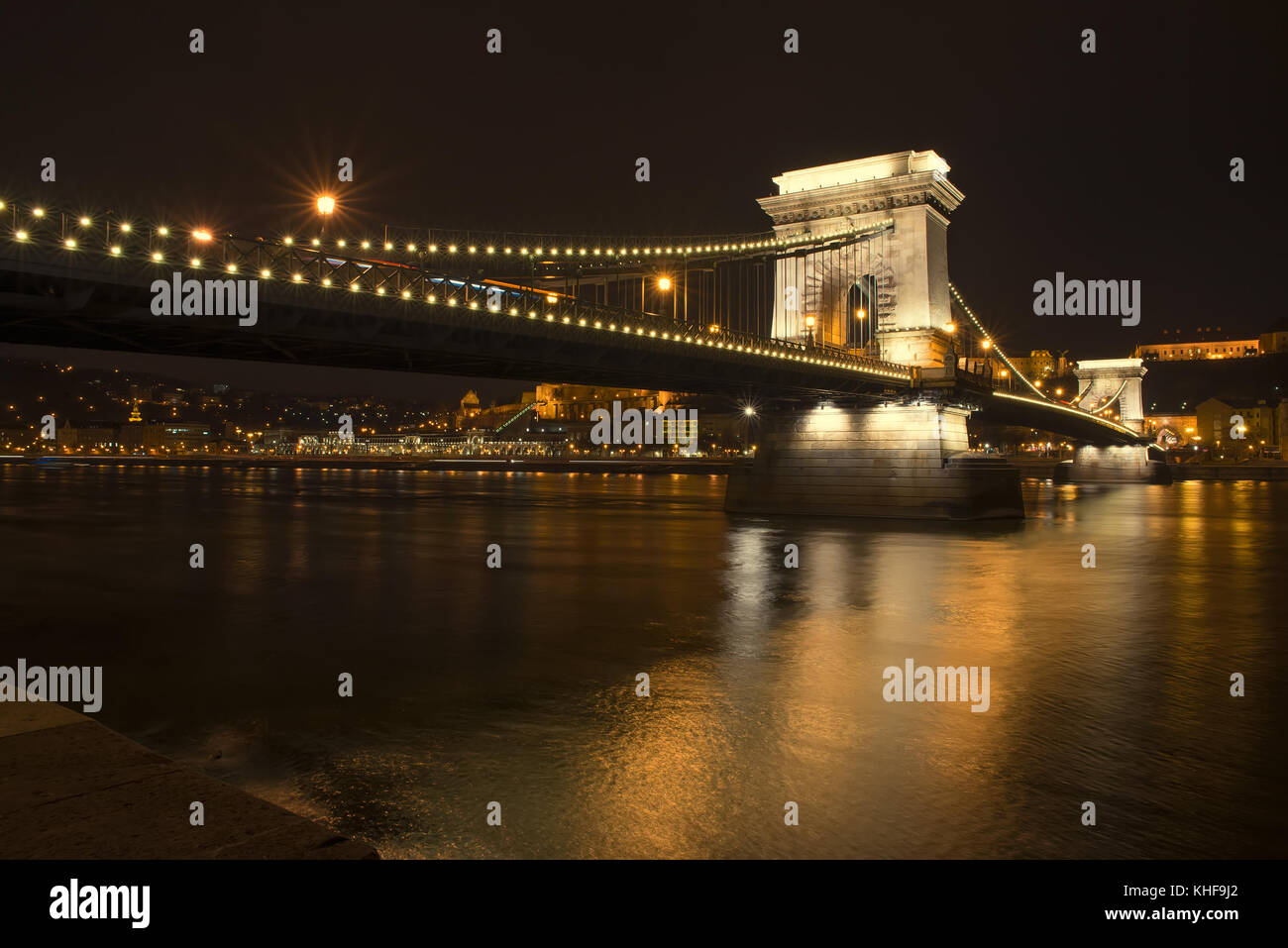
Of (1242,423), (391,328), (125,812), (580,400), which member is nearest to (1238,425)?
→ (1242,423)

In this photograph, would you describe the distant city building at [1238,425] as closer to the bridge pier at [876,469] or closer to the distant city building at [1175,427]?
the distant city building at [1175,427]

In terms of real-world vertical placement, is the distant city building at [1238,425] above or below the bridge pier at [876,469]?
above

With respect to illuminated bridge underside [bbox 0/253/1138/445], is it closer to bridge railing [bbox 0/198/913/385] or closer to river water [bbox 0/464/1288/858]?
bridge railing [bbox 0/198/913/385]

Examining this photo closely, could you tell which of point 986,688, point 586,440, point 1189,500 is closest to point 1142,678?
point 986,688

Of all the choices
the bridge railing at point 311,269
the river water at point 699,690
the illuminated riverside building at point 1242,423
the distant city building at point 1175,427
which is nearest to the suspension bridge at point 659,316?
the bridge railing at point 311,269

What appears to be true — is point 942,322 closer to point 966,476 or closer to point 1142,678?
point 966,476

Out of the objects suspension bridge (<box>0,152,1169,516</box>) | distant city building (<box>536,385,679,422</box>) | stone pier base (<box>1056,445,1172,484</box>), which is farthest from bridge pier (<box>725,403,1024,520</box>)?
distant city building (<box>536,385,679,422</box>)
